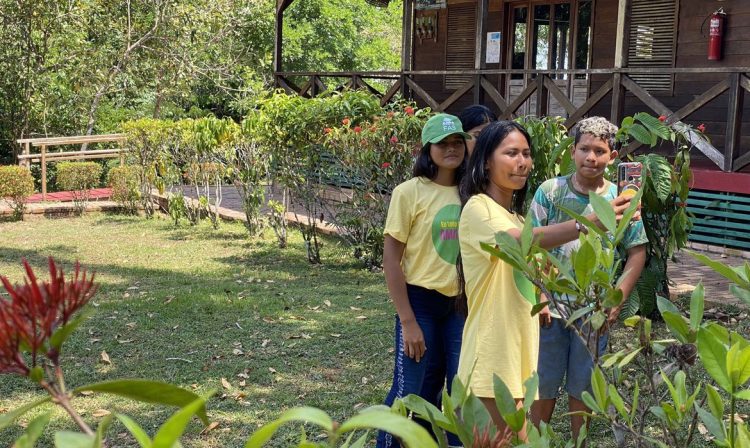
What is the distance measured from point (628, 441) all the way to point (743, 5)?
8210 mm

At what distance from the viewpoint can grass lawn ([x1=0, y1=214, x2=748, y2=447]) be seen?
520 centimetres

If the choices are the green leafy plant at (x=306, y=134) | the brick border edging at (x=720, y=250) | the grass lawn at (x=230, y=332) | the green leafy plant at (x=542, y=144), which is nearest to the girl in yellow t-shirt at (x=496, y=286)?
the grass lawn at (x=230, y=332)

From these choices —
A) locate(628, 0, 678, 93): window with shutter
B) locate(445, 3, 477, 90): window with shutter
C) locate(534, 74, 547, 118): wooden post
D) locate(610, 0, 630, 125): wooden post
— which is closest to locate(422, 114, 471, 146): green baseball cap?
locate(610, 0, 630, 125): wooden post

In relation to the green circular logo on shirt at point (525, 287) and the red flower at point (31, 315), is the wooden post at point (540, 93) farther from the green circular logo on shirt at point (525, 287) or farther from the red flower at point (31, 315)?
the red flower at point (31, 315)

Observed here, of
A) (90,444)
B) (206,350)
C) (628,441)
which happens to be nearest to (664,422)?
A: (90,444)

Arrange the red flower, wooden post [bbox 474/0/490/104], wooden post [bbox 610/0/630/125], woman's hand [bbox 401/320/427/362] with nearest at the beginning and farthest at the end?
1. the red flower
2. woman's hand [bbox 401/320/427/362]
3. wooden post [bbox 610/0/630/125]
4. wooden post [bbox 474/0/490/104]

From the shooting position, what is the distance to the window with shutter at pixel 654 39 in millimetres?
12227

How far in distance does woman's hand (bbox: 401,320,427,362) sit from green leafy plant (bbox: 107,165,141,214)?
11344mm

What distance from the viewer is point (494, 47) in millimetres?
15438

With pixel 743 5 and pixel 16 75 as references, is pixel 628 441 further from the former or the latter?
pixel 16 75

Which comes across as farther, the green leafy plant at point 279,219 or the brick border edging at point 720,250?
the green leafy plant at point 279,219

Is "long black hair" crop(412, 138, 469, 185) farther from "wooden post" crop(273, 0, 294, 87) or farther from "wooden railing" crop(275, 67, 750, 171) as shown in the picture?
"wooden post" crop(273, 0, 294, 87)

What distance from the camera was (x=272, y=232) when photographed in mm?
12172

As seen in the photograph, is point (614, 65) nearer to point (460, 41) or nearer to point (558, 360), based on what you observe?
point (460, 41)
